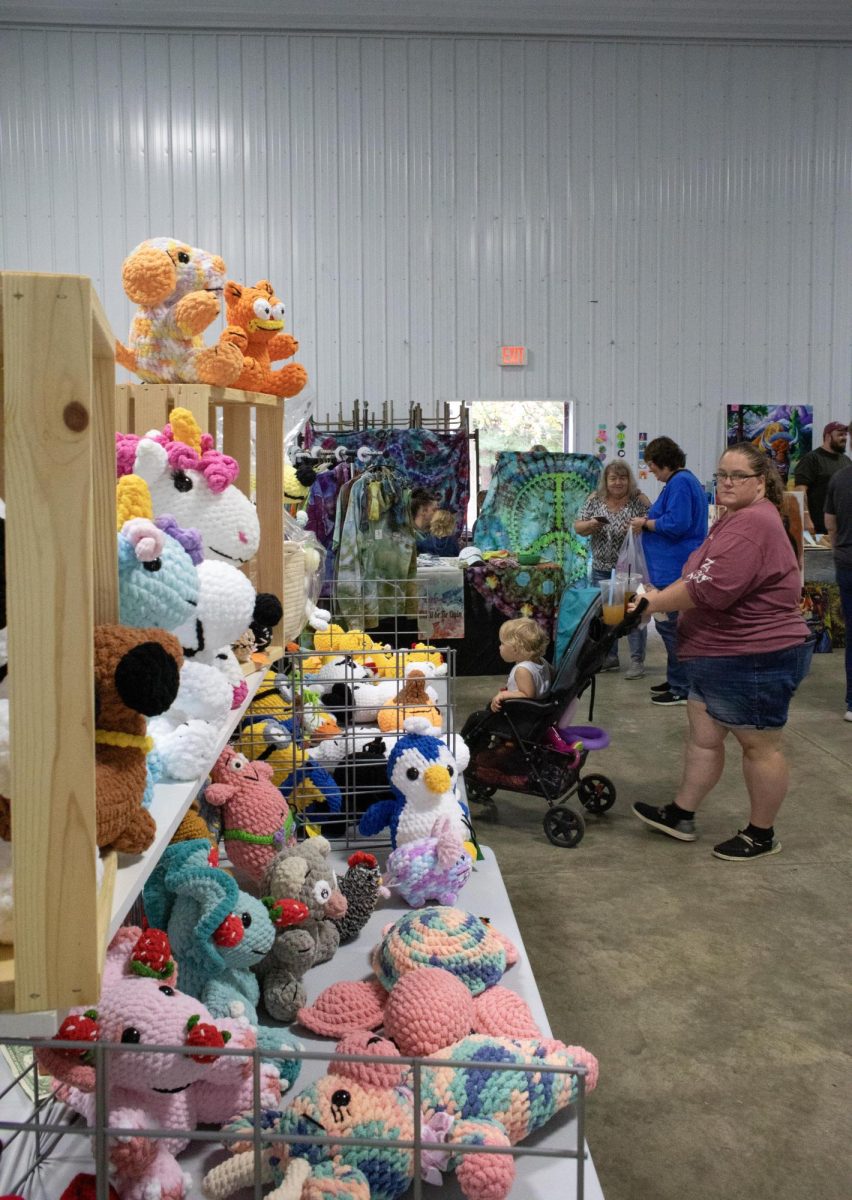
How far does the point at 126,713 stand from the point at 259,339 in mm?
1494

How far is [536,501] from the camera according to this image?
809 cm

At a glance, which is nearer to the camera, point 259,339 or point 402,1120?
point 402,1120

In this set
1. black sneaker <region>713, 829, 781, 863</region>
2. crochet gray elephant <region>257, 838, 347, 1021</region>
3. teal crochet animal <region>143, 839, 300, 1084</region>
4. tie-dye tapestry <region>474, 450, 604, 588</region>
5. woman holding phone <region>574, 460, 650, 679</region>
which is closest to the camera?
teal crochet animal <region>143, 839, 300, 1084</region>

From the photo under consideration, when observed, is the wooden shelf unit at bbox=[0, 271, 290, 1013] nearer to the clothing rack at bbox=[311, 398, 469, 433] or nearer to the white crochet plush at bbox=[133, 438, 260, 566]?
the white crochet plush at bbox=[133, 438, 260, 566]

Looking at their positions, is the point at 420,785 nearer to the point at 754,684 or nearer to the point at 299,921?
the point at 299,921

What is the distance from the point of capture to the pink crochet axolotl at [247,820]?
1.89m

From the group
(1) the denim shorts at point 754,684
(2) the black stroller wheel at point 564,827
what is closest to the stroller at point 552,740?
(2) the black stroller wheel at point 564,827

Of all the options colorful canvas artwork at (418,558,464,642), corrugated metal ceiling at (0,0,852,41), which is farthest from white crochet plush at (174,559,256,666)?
corrugated metal ceiling at (0,0,852,41)

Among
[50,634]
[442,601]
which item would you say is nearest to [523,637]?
[442,601]

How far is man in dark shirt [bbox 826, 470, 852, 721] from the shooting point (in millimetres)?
5520

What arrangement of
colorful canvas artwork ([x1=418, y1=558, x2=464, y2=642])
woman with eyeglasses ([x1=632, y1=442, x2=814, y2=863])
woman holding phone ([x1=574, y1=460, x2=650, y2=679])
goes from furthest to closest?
1. woman holding phone ([x1=574, y1=460, x2=650, y2=679])
2. colorful canvas artwork ([x1=418, y1=558, x2=464, y2=642])
3. woman with eyeglasses ([x1=632, y1=442, x2=814, y2=863])

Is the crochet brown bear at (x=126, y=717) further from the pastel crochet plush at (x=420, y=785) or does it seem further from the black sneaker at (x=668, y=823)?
the black sneaker at (x=668, y=823)

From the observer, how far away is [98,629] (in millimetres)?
921

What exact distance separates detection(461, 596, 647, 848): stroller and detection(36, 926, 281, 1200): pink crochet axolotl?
2.67 m
